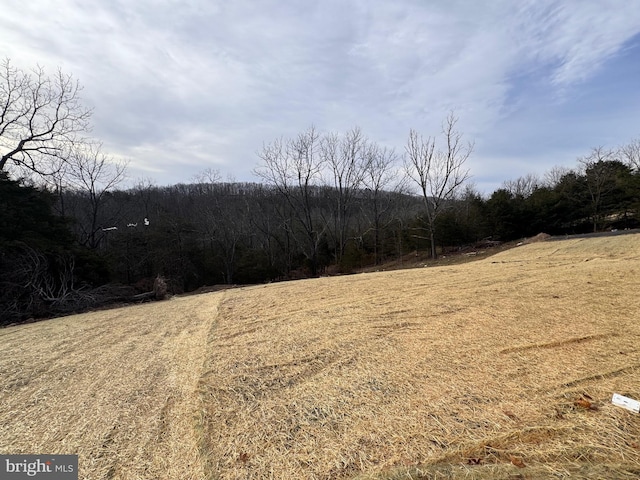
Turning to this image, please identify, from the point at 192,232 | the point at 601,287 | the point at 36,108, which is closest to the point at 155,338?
the point at 601,287

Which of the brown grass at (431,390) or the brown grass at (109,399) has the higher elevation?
the brown grass at (109,399)

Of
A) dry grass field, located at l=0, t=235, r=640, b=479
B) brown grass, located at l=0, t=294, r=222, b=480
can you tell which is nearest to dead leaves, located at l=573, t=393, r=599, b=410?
dry grass field, located at l=0, t=235, r=640, b=479

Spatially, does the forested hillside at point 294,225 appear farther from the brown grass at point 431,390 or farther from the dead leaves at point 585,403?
the dead leaves at point 585,403

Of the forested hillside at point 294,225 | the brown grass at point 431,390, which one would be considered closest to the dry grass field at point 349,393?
the brown grass at point 431,390

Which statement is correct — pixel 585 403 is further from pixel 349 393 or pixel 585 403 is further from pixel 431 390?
pixel 349 393

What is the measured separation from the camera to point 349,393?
2.96m

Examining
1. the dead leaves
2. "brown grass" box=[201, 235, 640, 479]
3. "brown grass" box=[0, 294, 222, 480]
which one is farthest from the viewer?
the dead leaves

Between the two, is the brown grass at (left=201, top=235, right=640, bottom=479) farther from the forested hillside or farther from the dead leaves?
the forested hillside

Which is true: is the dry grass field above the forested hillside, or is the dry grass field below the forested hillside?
below

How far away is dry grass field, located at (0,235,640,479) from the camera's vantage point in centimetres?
211

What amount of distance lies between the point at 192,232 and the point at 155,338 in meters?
24.7

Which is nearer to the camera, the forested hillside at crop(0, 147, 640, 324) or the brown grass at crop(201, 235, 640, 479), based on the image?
the brown grass at crop(201, 235, 640, 479)

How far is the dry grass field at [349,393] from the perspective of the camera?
211cm

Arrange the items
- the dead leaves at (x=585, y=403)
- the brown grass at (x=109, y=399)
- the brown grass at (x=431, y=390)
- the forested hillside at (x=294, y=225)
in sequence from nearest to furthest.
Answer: the brown grass at (x=431, y=390) → the brown grass at (x=109, y=399) → the dead leaves at (x=585, y=403) → the forested hillside at (x=294, y=225)
